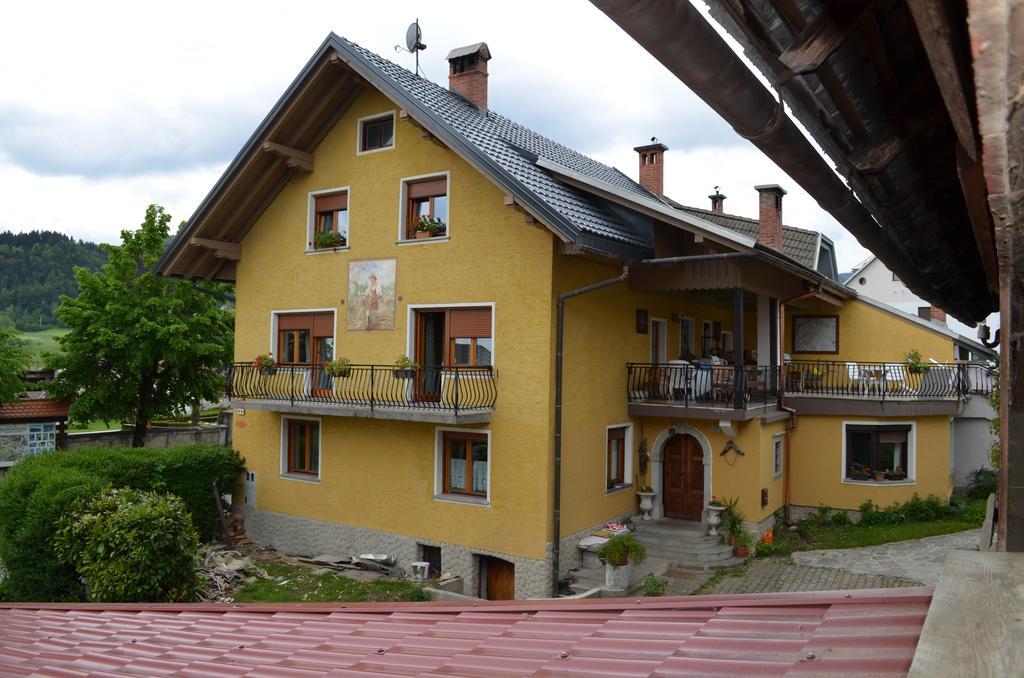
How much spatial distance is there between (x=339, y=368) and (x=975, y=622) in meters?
13.9

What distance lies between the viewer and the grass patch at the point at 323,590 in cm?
1347

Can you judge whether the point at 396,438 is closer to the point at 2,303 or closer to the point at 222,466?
the point at 222,466

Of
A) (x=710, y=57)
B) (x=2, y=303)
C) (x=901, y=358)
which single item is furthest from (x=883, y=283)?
(x=2, y=303)

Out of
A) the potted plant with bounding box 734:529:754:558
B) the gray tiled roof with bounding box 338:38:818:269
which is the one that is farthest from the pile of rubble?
the potted plant with bounding box 734:529:754:558

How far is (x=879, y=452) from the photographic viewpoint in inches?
706

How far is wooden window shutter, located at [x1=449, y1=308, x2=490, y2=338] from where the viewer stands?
14.1m

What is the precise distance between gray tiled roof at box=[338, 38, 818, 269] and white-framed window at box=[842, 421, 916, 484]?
806 centimetres

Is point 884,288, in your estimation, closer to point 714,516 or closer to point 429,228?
point 714,516

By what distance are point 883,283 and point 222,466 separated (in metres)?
37.4

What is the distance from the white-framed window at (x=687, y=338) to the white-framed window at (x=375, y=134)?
863 centimetres

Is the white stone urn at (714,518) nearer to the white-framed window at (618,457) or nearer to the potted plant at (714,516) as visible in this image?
the potted plant at (714,516)

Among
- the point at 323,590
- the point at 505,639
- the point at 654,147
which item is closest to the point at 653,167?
the point at 654,147

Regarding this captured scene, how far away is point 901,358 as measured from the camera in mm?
19281

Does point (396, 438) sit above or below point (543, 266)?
below
